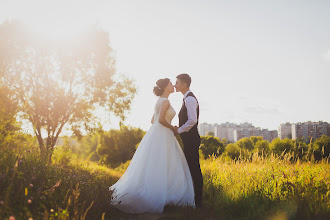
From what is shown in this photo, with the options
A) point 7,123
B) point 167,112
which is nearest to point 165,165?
point 167,112

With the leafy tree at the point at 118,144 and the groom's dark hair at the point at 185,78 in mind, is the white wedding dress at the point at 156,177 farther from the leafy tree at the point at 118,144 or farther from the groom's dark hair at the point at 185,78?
the leafy tree at the point at 118,144

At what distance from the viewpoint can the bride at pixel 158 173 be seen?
16.2 feet

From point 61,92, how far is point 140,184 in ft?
40.3

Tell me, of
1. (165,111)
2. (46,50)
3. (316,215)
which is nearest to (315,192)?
(316,215)

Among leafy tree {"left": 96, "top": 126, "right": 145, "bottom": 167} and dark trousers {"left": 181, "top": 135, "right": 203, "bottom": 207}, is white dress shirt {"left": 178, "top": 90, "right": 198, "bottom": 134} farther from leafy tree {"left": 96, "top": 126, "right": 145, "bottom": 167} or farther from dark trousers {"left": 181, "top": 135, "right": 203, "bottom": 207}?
leafy tree {"left": 96, "top": 126, "right": 145, "bottom": 167}

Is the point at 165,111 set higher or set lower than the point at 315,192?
higher

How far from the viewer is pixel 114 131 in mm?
33344

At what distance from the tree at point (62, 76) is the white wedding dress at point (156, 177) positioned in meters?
10.9

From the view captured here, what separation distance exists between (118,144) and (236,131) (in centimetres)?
12925

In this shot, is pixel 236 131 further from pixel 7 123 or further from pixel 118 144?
pixel 7 123

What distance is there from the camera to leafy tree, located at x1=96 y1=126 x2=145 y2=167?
1241 inches

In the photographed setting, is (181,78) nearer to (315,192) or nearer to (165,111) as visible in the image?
(165,111)

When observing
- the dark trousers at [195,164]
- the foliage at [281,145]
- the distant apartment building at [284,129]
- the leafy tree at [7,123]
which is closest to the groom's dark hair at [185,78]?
the dark trousers at [195,164]

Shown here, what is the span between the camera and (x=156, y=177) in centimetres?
517
